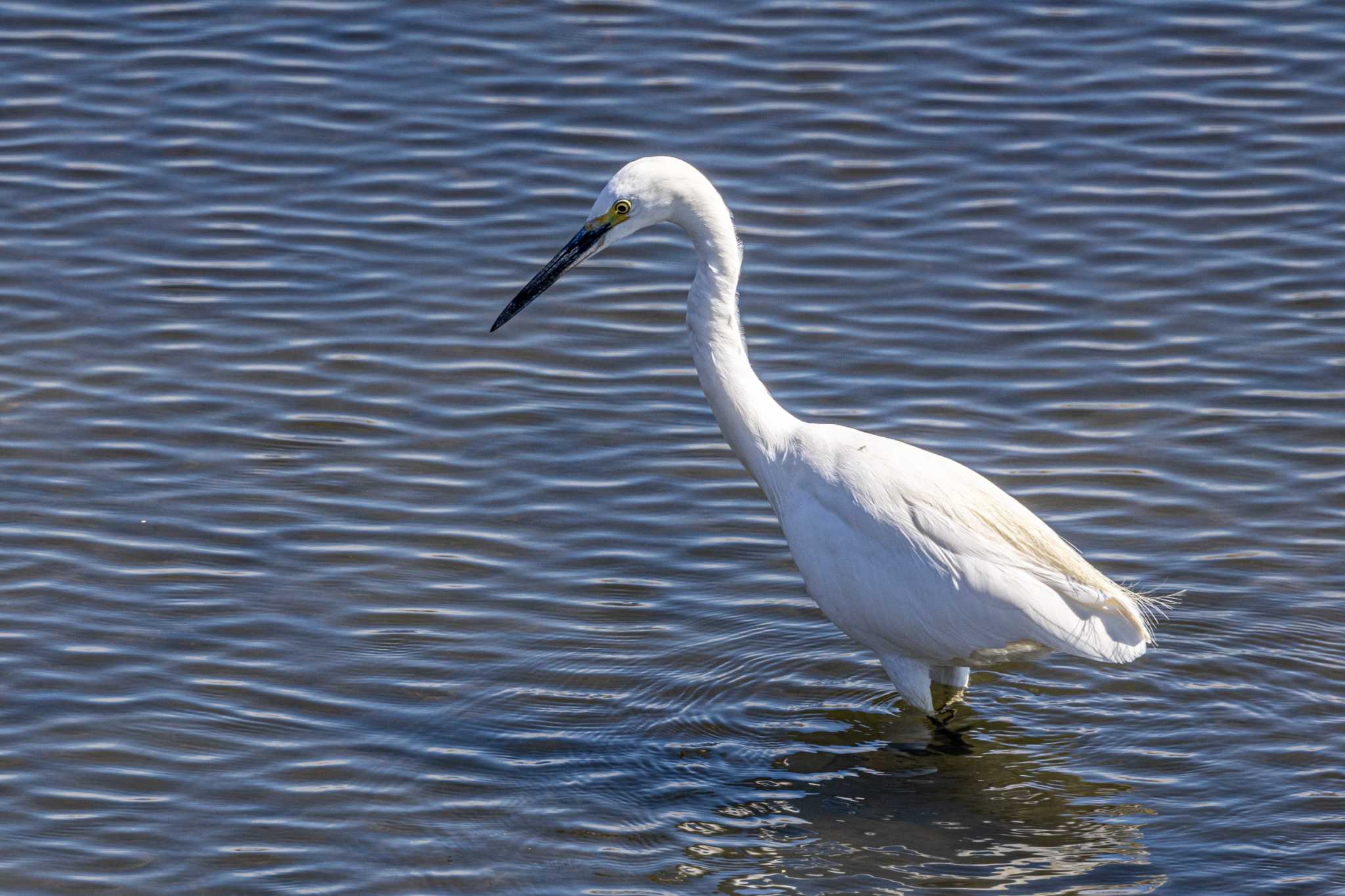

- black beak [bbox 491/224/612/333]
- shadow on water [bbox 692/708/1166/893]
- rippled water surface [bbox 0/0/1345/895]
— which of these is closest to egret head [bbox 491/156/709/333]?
black beak [bbox 491/224/612/333]

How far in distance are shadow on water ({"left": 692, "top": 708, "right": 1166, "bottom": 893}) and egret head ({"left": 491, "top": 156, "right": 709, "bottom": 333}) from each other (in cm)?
199

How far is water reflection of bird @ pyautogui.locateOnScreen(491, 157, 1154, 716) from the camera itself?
21.7ft

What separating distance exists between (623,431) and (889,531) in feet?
7.62

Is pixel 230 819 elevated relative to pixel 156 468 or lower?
lower

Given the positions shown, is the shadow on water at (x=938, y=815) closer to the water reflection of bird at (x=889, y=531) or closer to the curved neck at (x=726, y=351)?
the water reflection of bird at (x=889, y=531)

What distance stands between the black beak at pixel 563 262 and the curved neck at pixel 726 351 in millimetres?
317

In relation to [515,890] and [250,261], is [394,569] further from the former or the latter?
[250,261]

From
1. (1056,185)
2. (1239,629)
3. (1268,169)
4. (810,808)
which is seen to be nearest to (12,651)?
(810,808)

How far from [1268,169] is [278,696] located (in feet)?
21.4

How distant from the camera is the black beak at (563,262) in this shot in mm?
7086

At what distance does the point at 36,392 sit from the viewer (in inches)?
351

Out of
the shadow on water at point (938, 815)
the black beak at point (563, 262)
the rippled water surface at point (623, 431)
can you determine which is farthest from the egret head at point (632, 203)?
the shadow on water at point (938, 815)

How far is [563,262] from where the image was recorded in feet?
23.7

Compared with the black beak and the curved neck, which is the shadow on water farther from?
the black beak
